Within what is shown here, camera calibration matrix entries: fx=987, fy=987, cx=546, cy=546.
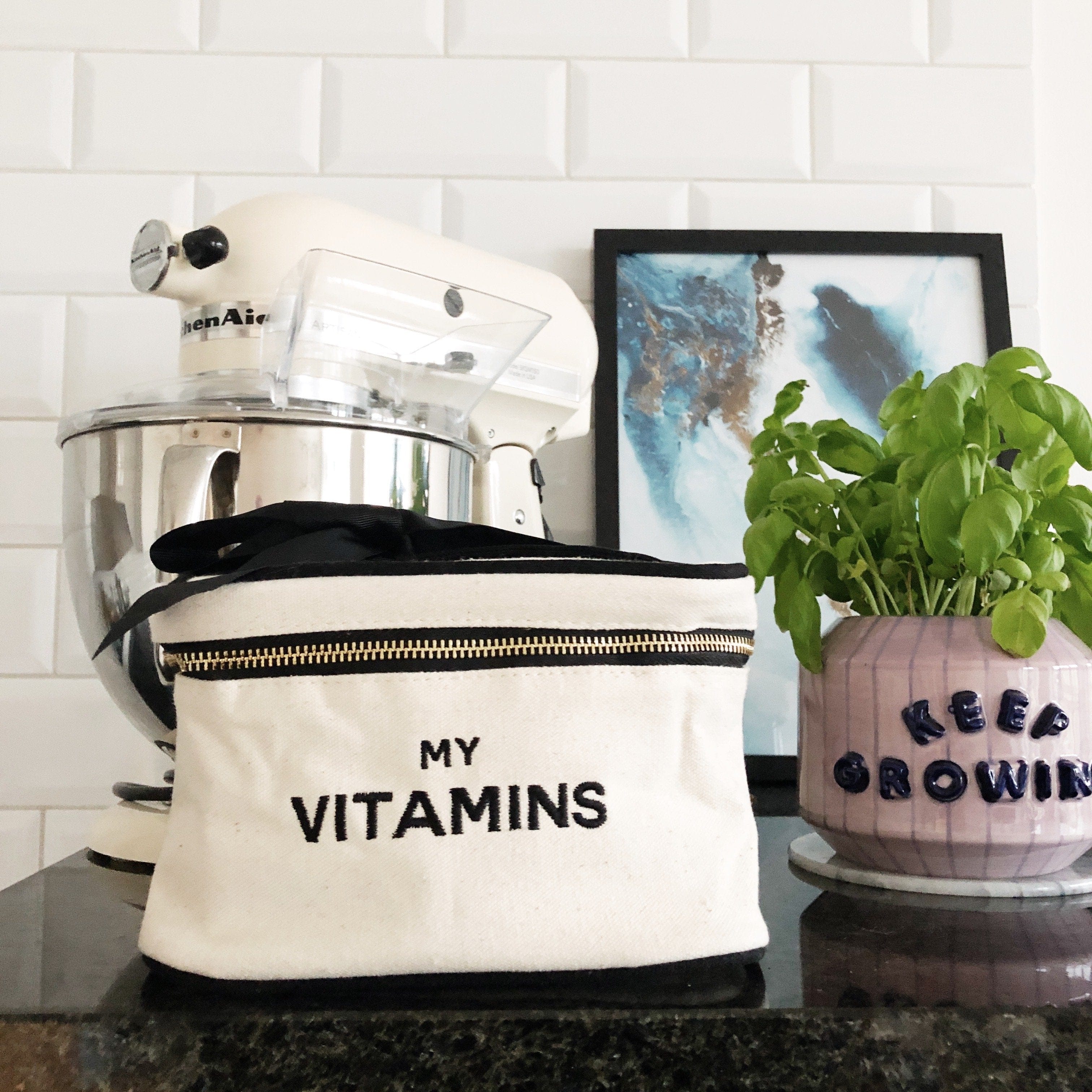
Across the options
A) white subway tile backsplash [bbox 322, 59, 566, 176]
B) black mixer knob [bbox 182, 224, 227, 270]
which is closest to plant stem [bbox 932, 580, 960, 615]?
black mixer knob [bbox 182, 224, 227, 270]

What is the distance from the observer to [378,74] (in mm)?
916

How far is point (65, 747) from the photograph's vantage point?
0.87 metres

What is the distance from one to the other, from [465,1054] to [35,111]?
0.92 meters

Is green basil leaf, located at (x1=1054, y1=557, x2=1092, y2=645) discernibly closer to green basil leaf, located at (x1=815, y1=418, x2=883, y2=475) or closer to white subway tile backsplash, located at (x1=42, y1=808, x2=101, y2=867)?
green basil leaf, located at (x1=815, y1=418, x2=883, y2=475)

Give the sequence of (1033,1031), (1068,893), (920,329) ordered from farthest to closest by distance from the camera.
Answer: (920,329) < (1068,893) < (1033,1031)

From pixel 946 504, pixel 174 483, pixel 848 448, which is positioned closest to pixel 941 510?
pixel 946 504

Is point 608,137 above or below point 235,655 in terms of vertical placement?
above

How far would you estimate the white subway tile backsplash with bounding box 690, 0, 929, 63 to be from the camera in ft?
3.06

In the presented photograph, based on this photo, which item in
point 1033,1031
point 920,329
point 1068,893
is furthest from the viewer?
point 920,329

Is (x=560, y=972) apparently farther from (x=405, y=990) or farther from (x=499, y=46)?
(x=499, y=46)

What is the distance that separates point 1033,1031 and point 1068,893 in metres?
0.18

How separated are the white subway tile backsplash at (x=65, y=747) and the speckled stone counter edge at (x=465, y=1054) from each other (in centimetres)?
57

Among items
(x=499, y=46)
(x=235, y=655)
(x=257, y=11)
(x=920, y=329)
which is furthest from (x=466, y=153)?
(x=235, y=655)

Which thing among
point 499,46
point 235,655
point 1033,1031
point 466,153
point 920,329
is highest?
point 499,46
